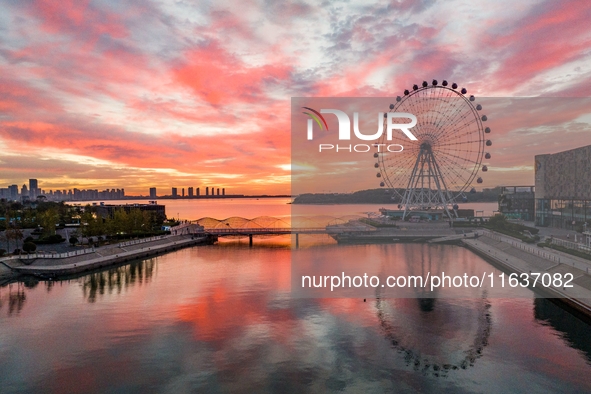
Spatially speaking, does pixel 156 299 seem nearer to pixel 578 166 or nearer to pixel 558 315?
pixel 558 315

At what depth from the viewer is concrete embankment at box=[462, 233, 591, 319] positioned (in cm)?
2776

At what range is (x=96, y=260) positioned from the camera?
46375 mm

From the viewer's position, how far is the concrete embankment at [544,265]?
27.8 m

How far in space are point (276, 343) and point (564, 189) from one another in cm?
6091

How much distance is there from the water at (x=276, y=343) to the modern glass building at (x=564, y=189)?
3425 centimetres

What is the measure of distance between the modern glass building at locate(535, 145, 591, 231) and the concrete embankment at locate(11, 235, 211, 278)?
6254 centimetres

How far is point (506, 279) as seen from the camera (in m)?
37.7

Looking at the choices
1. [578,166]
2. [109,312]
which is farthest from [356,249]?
[109,312]

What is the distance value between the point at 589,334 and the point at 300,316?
17.9 metres

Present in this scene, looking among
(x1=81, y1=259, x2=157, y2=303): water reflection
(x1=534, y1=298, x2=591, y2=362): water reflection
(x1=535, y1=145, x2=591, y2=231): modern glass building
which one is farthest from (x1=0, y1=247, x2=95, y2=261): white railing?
(x1=535, y1=145, x2=591, y2=231): modern glass building

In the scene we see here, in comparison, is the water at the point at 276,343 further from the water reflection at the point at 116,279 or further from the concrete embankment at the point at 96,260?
the concrete embankment at the point at 96,260

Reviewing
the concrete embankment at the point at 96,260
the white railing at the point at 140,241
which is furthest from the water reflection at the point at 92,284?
the white railing at the point at 140,241

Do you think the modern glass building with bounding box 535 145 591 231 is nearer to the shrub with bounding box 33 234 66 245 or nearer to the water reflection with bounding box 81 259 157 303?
the water reflection with bounding box 81 259 157 303

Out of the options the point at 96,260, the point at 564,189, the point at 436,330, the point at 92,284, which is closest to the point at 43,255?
the point at 96,260
